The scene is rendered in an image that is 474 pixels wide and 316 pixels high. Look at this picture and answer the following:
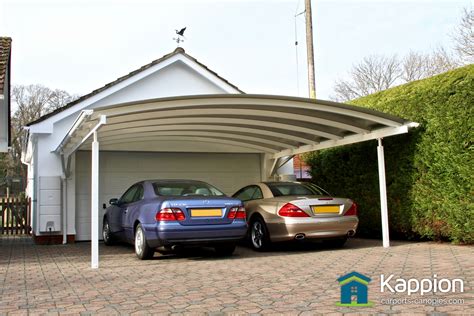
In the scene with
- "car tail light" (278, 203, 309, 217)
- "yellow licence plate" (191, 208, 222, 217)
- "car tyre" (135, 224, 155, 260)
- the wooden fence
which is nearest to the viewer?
"yellow licence plate" (191, 208, 222, 217)

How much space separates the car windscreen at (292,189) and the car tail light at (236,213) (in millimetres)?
1563

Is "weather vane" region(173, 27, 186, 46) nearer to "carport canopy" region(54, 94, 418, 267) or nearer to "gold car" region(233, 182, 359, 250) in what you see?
"carport canopy" region(54, 94, 418, 267)

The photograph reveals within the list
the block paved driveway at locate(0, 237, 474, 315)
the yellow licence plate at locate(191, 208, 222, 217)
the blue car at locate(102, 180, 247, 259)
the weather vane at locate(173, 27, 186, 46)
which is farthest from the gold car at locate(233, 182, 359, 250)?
the weather vane at locate(173, 27, 186, 46)

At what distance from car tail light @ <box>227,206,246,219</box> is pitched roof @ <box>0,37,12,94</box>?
18.0ft

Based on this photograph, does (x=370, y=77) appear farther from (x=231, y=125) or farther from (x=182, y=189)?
(x=182, y=189)

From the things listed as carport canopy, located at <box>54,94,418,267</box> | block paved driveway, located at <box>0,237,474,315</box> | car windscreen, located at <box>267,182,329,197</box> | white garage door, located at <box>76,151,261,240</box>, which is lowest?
block paved driveway, located at <box>0,237,474,315</box>

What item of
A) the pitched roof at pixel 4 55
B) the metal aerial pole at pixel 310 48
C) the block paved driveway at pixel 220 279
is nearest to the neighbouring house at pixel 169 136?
the block paved driveway at pixel 220 279

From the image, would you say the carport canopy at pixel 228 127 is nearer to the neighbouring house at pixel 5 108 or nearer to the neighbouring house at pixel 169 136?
the neighbouring house at pixel 169 136

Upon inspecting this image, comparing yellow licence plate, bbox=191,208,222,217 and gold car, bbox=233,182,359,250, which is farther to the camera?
gold car, bbox=233,182,359,250

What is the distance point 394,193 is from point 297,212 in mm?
2838

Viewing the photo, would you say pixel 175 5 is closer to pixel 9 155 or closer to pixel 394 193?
pixel 394 193

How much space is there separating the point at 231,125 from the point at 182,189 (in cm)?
254

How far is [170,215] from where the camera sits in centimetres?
786

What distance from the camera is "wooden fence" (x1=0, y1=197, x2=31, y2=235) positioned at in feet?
48.3
